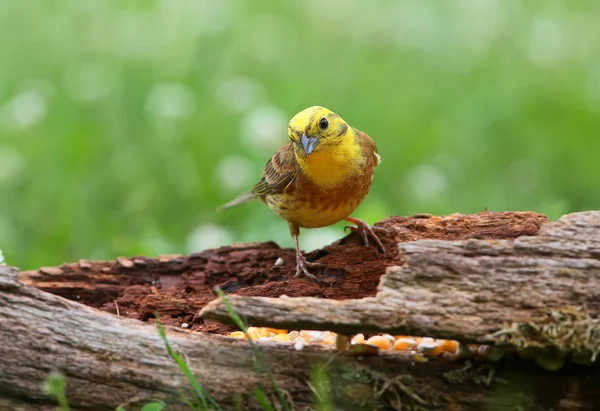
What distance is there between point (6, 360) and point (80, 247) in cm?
310

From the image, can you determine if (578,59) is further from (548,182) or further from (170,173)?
(170,173)

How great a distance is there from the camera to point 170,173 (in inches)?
276

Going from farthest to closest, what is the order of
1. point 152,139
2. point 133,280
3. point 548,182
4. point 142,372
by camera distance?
point 152,139 < point 548,182 < point 133,280 < point 142,372

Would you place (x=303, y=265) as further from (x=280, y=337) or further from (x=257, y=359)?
(x=257, y=359)

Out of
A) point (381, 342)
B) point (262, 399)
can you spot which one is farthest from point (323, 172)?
point (262, 399)

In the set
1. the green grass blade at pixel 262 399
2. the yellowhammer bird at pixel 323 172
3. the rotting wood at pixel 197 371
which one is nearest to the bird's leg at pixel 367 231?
the yellowhammer bird at pixel 323 172

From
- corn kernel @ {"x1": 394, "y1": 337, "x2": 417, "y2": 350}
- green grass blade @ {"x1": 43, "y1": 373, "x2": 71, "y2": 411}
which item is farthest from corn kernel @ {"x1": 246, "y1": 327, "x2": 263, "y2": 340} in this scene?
green grass blade @ {"x1": 43, "y1": 373, "x2": 71, "y2": 411}

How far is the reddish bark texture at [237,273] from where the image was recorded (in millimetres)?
3947

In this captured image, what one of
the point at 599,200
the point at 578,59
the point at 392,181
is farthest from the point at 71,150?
the point at 578,59

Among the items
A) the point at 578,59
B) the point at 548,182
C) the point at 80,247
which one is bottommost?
the point at 80,247

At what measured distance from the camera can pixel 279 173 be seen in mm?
5008

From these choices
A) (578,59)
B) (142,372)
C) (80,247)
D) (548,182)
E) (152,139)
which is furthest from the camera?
(578,59)

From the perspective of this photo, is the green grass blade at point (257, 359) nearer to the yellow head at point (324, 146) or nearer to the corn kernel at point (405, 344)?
the corn kernel at point (405, 344)

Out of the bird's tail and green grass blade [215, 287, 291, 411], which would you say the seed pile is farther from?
the bird's tail
